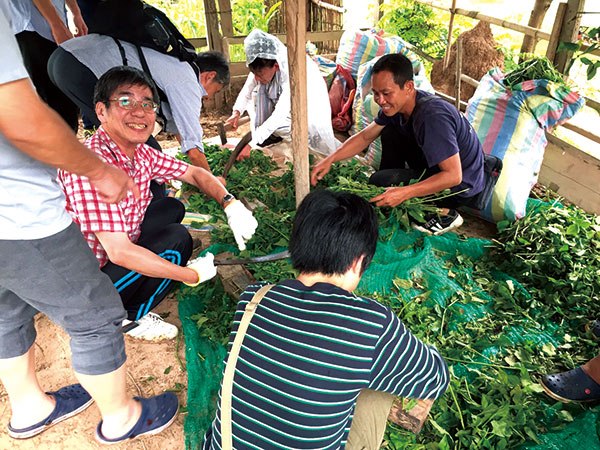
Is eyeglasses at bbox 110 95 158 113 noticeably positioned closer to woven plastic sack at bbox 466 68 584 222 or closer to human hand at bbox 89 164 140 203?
human hand at bbox 89 164 140 203

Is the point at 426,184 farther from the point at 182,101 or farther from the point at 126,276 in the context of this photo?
the point at 126,276

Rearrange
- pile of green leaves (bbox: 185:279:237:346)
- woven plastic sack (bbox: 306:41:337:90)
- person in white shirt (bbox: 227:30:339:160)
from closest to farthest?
pile of green leaves (bbox: 185:279:237:346)
person in white shirt (bbox: 227:30:339:160)
woven plastic sack (bbox: 306:41:337:90)

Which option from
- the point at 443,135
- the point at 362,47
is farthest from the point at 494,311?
the point at 362,47

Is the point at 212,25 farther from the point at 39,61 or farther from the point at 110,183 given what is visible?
the point at 110,183

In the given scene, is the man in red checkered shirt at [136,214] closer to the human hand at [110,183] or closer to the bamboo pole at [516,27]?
the human hand at [110,183]

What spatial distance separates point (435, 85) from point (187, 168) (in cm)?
422

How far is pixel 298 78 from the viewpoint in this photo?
1.81 metres

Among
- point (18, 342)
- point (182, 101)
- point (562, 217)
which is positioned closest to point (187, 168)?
point (182, 101)

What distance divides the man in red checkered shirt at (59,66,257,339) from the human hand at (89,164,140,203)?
1.15ft

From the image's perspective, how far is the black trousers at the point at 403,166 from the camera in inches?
126

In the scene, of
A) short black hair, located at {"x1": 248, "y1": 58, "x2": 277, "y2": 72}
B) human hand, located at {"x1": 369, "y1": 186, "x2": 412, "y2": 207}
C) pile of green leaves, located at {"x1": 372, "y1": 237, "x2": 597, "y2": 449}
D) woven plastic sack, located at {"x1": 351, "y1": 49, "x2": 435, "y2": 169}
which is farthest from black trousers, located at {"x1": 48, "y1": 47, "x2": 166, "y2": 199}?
woven plastic sack, located at {"x1": 351, "y1": 49, "x2": 435, "y2": 169}

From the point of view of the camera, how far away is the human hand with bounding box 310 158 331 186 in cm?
310

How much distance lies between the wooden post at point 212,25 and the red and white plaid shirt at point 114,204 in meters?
3.71

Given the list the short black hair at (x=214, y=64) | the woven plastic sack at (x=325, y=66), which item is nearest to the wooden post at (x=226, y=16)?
the woven plastic sack at (x=325, y=66)
